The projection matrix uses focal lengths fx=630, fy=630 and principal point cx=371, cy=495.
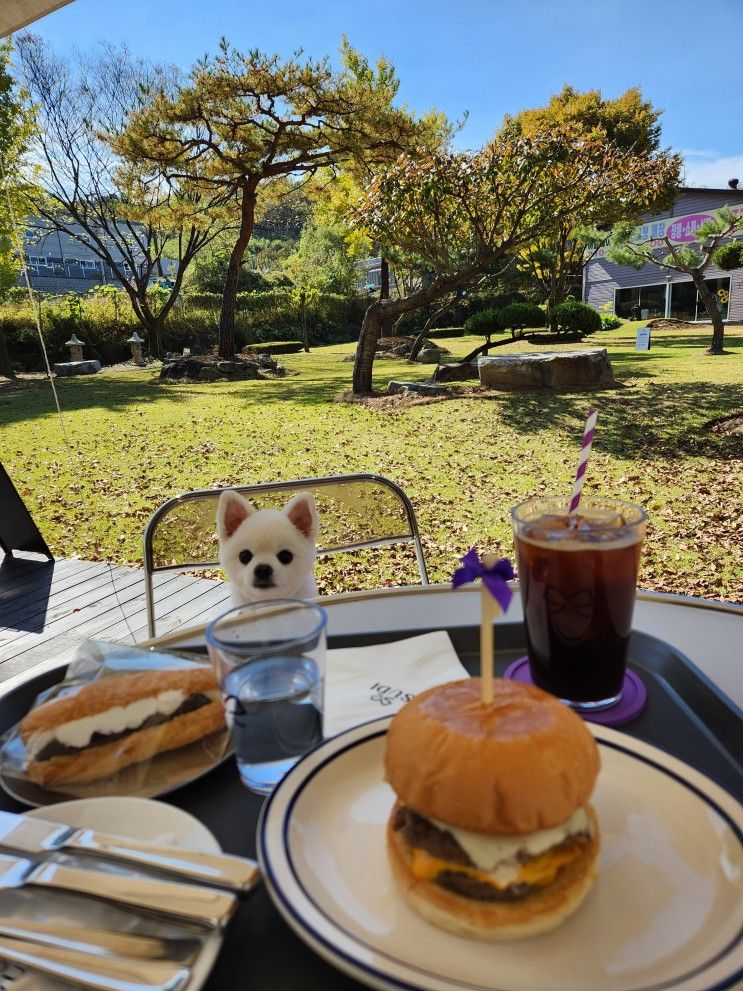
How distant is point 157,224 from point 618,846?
518 inches

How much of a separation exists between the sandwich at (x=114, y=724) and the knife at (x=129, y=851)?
0.29 feet

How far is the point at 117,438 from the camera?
19.2ft

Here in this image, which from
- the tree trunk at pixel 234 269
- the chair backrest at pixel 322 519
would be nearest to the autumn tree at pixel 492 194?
the tree trunk at pixel 234 269

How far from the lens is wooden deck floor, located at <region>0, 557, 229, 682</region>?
219 centimetres

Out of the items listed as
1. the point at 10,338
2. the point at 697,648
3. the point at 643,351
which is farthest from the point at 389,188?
the point at 10,338

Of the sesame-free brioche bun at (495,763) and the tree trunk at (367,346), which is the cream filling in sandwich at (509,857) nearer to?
the sesame-free brioche bun at (495,763)

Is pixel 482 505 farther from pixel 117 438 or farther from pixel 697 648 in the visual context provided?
pixel 117 438

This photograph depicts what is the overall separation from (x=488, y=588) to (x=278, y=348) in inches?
597

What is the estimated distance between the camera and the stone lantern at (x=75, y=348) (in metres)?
11.4

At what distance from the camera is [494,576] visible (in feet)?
1.24

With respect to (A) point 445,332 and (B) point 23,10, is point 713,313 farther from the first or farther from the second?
(B) point 23,10

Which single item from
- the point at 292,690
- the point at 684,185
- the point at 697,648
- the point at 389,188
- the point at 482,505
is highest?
the point at 684,185

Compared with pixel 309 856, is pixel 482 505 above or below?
below

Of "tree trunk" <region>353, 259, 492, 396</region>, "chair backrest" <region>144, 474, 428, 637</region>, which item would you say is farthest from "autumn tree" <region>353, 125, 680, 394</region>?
"chair backrest" <region>144, 474, 428, 637</region>
